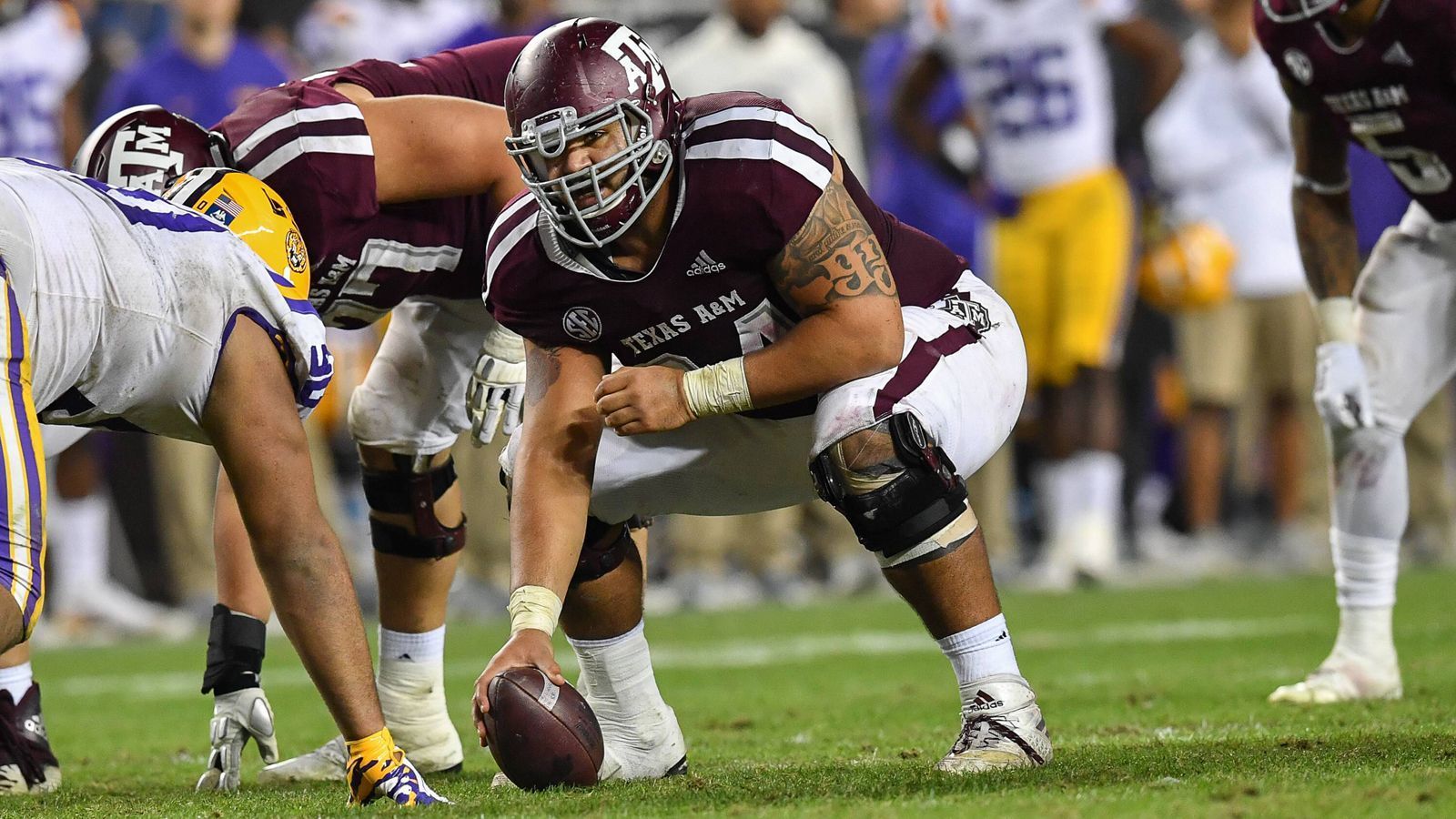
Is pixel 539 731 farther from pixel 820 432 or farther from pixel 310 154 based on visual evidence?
pixel 310 154

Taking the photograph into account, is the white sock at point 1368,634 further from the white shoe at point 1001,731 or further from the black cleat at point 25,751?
the black cleat at point 25,751

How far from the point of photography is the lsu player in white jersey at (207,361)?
279 centimetres

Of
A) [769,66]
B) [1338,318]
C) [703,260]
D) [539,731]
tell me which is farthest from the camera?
[769,66]

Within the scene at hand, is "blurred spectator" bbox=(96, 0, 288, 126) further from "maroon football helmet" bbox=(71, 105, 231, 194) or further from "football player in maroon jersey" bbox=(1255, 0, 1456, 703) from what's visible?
"football player in maroon jersey" bbox=(1255, 0, 1456, 703)

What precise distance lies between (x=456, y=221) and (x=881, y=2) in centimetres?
620

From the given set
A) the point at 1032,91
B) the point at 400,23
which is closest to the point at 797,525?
the point at 1032,91

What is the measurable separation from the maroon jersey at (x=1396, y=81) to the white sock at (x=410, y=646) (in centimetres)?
238

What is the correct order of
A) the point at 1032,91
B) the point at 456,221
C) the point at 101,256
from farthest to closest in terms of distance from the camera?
the point at 1032,91, the point at 456,221, the point at 101,256

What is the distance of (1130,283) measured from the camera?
8.30 m

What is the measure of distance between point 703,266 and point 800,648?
3.12 metres

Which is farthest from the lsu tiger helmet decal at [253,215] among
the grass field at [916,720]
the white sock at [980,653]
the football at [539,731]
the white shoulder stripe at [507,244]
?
the white sock at [980,653]

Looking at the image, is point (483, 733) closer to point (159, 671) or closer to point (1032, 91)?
point (159, 671)

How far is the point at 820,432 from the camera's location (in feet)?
10.3

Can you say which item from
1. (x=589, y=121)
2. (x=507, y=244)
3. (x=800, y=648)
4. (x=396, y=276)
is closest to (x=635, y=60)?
(x=589, y=121)
